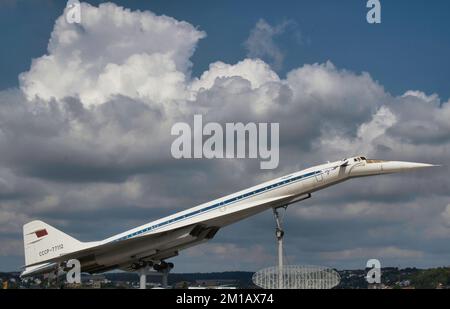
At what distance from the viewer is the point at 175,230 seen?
39500 millimetres

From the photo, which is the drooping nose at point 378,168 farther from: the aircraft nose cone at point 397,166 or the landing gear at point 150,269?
the landing gear at point 150,269

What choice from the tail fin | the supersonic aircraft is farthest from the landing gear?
the tail fin

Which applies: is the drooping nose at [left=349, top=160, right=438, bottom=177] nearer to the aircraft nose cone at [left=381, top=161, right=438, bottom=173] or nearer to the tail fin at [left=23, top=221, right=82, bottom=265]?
the aircraft nose cone at [left=381, top=161, right=438, bottom=173]

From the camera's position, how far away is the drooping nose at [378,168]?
35875mm

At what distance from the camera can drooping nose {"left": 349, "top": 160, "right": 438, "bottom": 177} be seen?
1412 inches

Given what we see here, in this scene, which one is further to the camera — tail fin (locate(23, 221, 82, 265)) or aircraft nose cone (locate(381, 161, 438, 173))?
tail fin (locate(23, 221, 82, 265))

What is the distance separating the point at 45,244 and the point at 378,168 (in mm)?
20738

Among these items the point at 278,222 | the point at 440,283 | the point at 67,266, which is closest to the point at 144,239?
the point at 67,266

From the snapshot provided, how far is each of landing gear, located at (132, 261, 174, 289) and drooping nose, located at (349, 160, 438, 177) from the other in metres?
13.9

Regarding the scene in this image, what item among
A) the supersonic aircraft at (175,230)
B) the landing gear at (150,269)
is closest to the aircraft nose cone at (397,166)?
the supersonic aircraft at (175,230)

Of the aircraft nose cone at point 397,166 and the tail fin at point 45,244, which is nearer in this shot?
the aircraft nose cone at point 397,166

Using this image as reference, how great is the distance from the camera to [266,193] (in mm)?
36656
